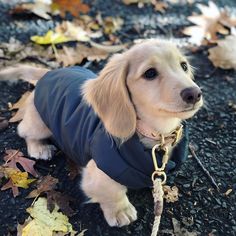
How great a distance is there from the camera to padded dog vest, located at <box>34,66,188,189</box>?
223 cm

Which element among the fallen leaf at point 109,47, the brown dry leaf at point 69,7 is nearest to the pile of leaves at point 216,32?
the fallen leaf at point 109,47

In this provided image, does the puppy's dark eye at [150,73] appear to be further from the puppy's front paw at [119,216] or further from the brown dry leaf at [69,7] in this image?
the brown dry leaf at [69,7]

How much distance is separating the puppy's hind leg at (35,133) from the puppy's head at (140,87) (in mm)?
732

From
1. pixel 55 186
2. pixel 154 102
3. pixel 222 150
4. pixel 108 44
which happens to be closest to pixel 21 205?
pixel 55 186

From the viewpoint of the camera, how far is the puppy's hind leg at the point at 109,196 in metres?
2.43

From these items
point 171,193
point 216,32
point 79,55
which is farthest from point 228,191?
point 216,32

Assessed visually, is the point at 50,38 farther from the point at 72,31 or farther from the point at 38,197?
the point at 38,197

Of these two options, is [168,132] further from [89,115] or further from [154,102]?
[89,115]

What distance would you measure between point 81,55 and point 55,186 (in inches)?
56.2

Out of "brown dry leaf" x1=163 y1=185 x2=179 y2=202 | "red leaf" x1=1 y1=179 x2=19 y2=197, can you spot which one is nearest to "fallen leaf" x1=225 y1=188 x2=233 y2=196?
"brown dry leaf" x1=163 y1=185 x2=179 y2=202

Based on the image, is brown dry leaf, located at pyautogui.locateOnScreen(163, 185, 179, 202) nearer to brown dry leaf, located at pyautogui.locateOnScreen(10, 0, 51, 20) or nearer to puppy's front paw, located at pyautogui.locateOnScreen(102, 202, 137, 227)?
puppy's front paw, located at pyautogui.locateOnScreen(102, 202, 137, 227)

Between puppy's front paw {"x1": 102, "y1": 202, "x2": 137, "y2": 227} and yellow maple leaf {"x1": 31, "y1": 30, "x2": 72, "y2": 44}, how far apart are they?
1876 millimetres

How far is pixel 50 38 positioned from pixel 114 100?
1874 mm

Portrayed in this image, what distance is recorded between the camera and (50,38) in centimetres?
390
